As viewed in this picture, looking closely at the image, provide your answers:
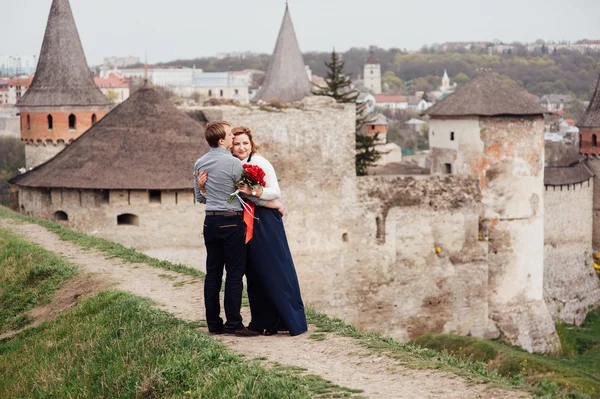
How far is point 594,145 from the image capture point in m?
32.5

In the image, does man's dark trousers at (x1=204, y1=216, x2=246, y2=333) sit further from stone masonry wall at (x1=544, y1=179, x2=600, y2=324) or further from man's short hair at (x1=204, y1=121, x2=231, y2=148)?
stone masonry wall at (x1=544, y1=179, x2=600, y2=324)

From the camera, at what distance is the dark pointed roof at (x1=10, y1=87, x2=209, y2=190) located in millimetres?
18484

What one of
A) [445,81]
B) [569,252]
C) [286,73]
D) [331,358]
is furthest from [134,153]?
[445,81]

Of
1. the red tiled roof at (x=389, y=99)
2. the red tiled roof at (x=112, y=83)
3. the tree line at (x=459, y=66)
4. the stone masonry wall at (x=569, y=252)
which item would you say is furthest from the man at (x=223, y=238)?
the red tiled roof at (x=389, y=99)

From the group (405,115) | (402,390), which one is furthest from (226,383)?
(405,115)

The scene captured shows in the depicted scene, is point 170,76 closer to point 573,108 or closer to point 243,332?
point 573,108

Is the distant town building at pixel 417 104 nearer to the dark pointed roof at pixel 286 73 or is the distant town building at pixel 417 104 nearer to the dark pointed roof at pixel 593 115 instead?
the dark pointed roof at pixel 286 73

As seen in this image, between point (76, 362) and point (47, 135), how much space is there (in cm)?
1822

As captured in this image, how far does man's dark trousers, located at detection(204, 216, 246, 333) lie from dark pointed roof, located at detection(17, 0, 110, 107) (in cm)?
1838

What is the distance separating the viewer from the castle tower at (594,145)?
3158 centimetres

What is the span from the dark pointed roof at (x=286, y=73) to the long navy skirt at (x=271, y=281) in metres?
27.1

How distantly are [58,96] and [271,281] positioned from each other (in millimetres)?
18691

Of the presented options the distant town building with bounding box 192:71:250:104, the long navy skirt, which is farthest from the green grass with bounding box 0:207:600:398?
the distant town building with bounding box 192:71:250:104

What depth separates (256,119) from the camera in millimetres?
19344
